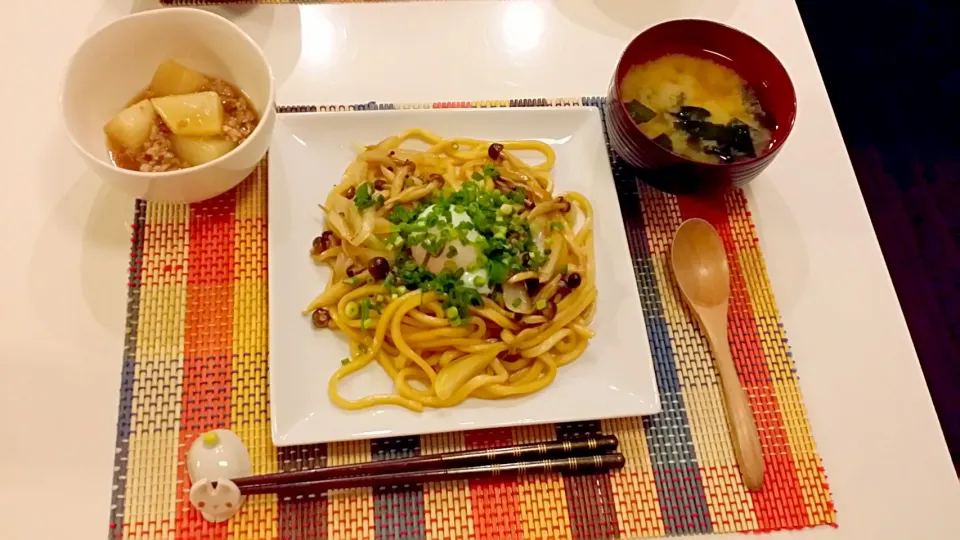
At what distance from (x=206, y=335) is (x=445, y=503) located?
0.61 metres

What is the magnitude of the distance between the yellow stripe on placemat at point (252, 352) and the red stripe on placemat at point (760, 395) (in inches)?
38.8

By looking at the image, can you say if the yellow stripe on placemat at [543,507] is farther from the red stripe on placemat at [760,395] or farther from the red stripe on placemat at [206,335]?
the red stripe on placemat at [206,335]

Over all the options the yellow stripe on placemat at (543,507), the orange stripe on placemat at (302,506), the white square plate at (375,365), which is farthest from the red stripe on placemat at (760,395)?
the orange stripe on placemat at (302,506)

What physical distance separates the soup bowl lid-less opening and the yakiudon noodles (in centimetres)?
22

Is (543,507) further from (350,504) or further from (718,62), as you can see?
(718,62)

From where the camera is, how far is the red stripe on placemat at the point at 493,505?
133 centimetres

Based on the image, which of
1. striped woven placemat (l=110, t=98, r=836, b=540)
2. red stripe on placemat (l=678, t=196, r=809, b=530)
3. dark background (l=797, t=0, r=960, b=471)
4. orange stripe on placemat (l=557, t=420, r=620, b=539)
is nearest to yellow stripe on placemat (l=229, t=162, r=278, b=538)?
striped woven placemat (l=110, t=98, r=836, b=540)

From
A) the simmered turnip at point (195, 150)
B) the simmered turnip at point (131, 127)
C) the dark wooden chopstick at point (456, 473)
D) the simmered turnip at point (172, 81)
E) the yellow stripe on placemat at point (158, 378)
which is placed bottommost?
the dark wooden chopstick at point (456, 473)

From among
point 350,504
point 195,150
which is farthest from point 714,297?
point 195,150

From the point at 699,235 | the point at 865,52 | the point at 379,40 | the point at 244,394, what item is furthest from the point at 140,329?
the point at 865,52

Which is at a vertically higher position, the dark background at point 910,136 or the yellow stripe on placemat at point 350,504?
the dark background at point 910,136

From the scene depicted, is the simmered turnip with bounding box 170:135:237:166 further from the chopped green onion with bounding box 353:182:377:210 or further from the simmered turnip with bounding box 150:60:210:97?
the chopped green onion with bounding box 353:182:377:210

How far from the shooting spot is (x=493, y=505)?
53.3 inches

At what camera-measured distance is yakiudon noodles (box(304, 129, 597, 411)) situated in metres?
1.41
